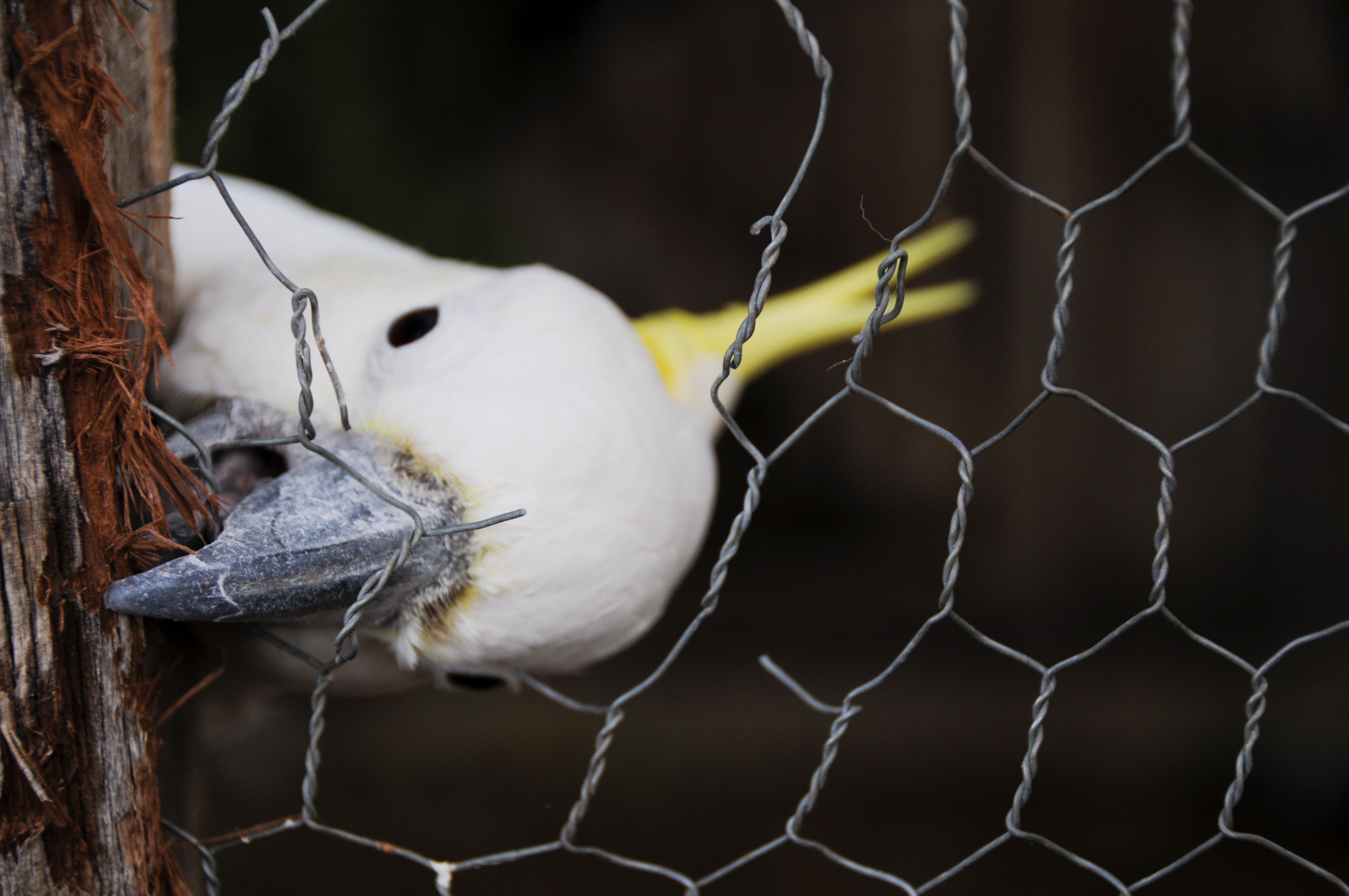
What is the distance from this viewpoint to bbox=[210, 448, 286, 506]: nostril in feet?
2.45

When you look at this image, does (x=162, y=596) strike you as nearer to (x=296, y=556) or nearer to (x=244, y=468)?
(x=296, y=556)

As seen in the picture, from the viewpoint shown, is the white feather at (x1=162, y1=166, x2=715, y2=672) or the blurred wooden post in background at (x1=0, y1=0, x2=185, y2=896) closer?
the blurred wooden post in background at (x1=0, y1=0, x2=185, y2=896)

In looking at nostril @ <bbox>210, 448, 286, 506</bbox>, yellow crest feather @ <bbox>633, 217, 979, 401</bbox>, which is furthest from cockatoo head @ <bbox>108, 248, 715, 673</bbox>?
yellow crest feather @ <bbox>633, 217, 979, 401</bbox>

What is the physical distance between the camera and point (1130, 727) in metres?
2.52

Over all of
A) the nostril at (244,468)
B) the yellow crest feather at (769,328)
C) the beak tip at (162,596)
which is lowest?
the yellow crest feather at (769,328)

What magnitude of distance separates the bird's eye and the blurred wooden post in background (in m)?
0.24

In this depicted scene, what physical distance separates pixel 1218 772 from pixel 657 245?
2.10 meters

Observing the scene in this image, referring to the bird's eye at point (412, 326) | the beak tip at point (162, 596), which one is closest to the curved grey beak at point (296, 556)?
the beak tip at point (162, 596)

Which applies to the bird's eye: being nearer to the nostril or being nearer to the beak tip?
the nostril

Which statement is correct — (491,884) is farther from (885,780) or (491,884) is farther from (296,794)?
(885,780)

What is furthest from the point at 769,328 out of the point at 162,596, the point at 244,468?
the point at 162,596

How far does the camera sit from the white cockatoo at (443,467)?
0.62m

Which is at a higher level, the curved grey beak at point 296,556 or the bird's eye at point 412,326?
the bird's eye at point 412,326

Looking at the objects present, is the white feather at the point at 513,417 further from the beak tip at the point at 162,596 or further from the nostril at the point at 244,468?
the beak tip at the point at 162,596
